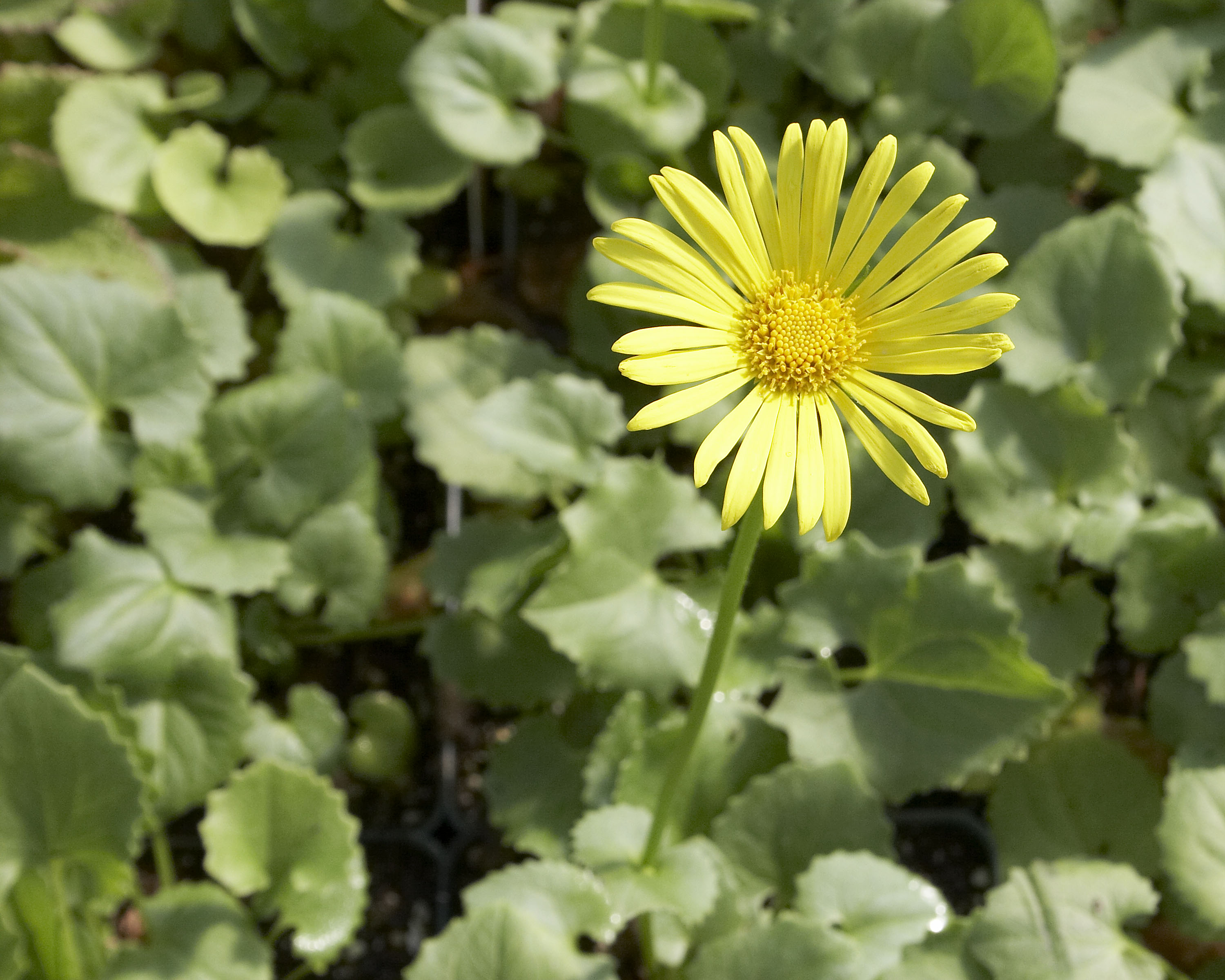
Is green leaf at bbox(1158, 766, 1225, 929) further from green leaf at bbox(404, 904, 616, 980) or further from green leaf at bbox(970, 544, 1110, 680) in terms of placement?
green leaf at bbox(404, 904, 616, 980)

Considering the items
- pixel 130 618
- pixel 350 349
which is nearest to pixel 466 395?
pixel 350 349

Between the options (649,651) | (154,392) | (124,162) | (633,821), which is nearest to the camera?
(633,821)

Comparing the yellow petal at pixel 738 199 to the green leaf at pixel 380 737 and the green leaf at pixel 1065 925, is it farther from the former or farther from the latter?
the green leaf at pixel 380 737

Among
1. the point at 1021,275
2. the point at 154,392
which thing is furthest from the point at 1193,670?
the point at 154,392

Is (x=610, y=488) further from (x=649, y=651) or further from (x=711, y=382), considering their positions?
(x=711, y=382)

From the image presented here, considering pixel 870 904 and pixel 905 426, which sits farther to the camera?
pixel 870 904

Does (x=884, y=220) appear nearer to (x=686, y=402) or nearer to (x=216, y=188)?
(x=686, y=402)
